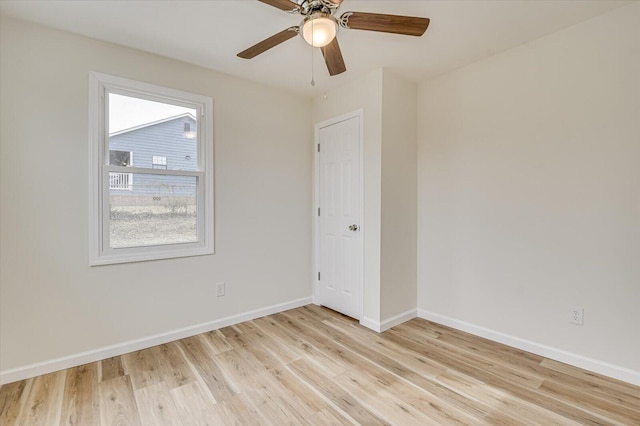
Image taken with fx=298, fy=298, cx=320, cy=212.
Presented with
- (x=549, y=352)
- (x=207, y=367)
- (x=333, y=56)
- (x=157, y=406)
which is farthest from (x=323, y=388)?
(x=333, y=56)

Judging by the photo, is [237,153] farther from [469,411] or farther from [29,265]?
[469,411]

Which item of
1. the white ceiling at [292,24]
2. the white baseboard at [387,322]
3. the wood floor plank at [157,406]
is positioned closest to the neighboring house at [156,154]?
the white ceiling at [292,24]

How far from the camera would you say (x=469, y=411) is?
174cm

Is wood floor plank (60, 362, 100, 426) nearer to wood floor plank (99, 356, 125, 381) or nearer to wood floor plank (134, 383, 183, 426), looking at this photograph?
wood floor plank (99, 356, 125, 381)

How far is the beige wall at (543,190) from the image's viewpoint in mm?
2018

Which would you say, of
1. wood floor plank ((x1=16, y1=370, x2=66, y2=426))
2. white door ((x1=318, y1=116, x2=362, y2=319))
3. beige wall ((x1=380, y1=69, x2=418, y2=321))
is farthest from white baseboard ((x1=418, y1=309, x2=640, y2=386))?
wood floor plank ((x1=16, y1=370, x2=66, y2=426))

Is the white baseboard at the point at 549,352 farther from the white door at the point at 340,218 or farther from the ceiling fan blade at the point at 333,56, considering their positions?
the ceiling fan blade at the point at 333,56

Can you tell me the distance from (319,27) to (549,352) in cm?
282

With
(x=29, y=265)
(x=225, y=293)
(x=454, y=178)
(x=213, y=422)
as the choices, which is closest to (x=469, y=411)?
(x=213, y=422)

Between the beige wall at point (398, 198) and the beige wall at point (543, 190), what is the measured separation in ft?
0.51

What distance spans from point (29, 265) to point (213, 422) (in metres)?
1.71

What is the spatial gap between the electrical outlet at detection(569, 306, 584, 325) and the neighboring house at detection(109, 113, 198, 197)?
327 centimetres

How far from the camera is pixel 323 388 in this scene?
77.4 inches

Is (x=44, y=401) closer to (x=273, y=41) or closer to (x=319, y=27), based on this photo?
(x=273, y=41)
